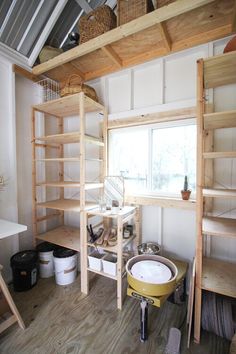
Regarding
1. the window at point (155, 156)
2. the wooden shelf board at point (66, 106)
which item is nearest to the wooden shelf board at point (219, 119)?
the window at point (155, 156)

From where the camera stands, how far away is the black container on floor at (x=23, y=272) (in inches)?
73.4

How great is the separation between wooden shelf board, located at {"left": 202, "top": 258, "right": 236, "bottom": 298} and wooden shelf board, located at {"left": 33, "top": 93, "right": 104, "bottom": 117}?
1921mm

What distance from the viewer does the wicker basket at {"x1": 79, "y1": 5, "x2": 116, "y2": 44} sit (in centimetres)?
169

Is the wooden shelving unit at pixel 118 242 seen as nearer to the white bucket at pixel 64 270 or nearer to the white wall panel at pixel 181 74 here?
the white bucket at pixel 64 270

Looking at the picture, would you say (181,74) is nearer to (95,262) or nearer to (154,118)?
(154,118)

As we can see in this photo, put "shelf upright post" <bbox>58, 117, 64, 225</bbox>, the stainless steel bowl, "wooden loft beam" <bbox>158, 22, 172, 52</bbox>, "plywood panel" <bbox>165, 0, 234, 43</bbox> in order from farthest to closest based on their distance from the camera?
1. "shelf upright post" <bbox>58, 117, 64, 225</bbox>
2. the stainless steel bowl
3. "wooden loft beam" <bbox>158, 22, 172, 52</bbox>
4. "plywood panel" <bbox>165, 0, 234, 43</bbox>

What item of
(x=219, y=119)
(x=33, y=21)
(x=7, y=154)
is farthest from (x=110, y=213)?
(x=33, y=21)

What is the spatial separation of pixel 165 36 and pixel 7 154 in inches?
77.5

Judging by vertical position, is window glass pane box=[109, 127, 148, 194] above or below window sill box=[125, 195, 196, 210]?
above

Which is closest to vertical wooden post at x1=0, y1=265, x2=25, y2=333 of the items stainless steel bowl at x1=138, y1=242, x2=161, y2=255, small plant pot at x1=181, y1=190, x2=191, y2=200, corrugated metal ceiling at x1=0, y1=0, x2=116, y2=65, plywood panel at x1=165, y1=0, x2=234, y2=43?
stainless steel bowl at x1=138, y1=242, x2=161, y2=255

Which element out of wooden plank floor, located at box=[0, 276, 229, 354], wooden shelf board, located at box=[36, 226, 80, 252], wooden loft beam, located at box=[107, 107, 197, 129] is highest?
wooden loft beam, located at box=[107, 107, 197, 129]

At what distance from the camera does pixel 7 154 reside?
78.4 inches

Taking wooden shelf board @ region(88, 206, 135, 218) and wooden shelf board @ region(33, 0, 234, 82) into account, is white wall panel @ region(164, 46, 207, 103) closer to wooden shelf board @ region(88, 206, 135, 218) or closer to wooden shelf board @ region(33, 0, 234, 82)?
wooden shelf board @ region(33, 0, 234, 82)

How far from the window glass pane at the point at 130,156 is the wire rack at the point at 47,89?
1.02 meters
